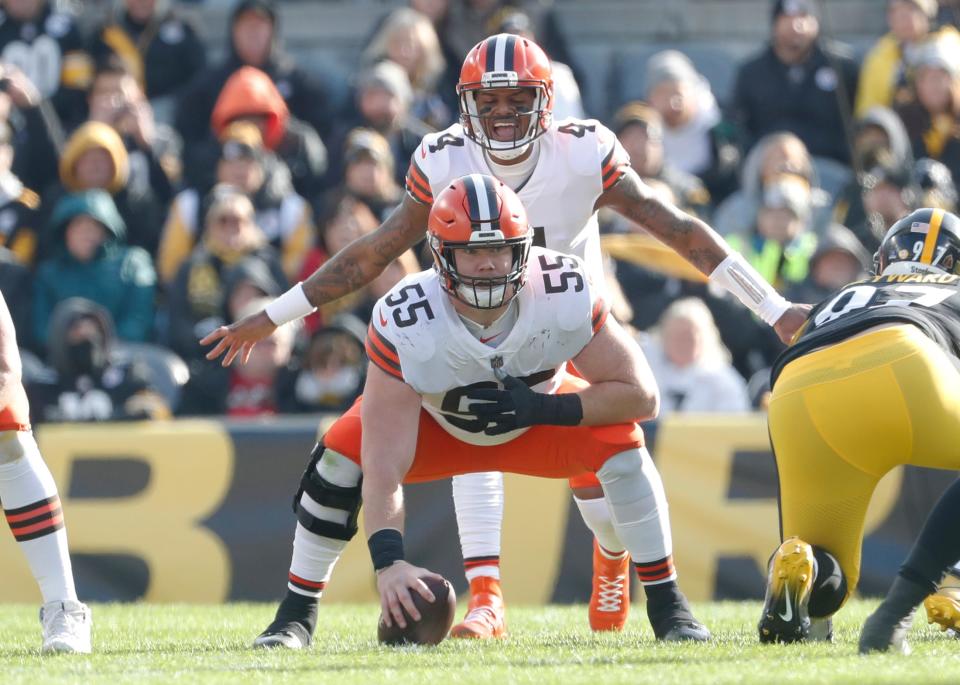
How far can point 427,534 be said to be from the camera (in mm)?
8812

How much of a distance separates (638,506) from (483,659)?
0.82m

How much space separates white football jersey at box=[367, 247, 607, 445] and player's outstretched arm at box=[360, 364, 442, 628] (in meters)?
0.06

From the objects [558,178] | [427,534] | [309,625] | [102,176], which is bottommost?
[427,534]

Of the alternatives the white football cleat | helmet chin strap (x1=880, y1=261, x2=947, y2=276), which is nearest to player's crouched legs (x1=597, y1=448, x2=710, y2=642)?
helmet chin strap (x1=880, y1=261, x2=947, y2=276)

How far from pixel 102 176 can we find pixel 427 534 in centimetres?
406

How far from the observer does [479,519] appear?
6938mm

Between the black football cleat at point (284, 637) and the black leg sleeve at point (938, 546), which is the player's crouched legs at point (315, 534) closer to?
the black football cleat at point (284, 637)

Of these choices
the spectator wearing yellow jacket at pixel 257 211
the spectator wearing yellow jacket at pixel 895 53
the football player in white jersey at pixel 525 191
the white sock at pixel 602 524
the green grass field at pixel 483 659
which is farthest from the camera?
the spectator wearing yellow jacket at pixel 895 53

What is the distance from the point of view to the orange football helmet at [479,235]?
18.5 ft

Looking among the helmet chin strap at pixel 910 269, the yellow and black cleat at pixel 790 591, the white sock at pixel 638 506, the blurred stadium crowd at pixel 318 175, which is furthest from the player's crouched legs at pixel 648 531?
the blurred stadium crowd at pixel 318 175

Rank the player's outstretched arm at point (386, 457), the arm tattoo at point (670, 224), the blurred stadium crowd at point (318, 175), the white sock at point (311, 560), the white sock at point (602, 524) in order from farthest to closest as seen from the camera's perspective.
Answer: the blurred stadium crowd at point (318, 175)
the white sock at point (602, 524)
the arm tattoo at point (670, 224)
the white sock at point (311, 560)
the player's outstretched arm at point (386, 457)

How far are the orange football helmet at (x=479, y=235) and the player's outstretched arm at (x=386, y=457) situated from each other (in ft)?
1.28

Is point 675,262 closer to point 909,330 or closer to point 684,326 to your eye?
point 684,326

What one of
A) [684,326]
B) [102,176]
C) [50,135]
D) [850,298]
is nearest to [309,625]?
[850,298]
